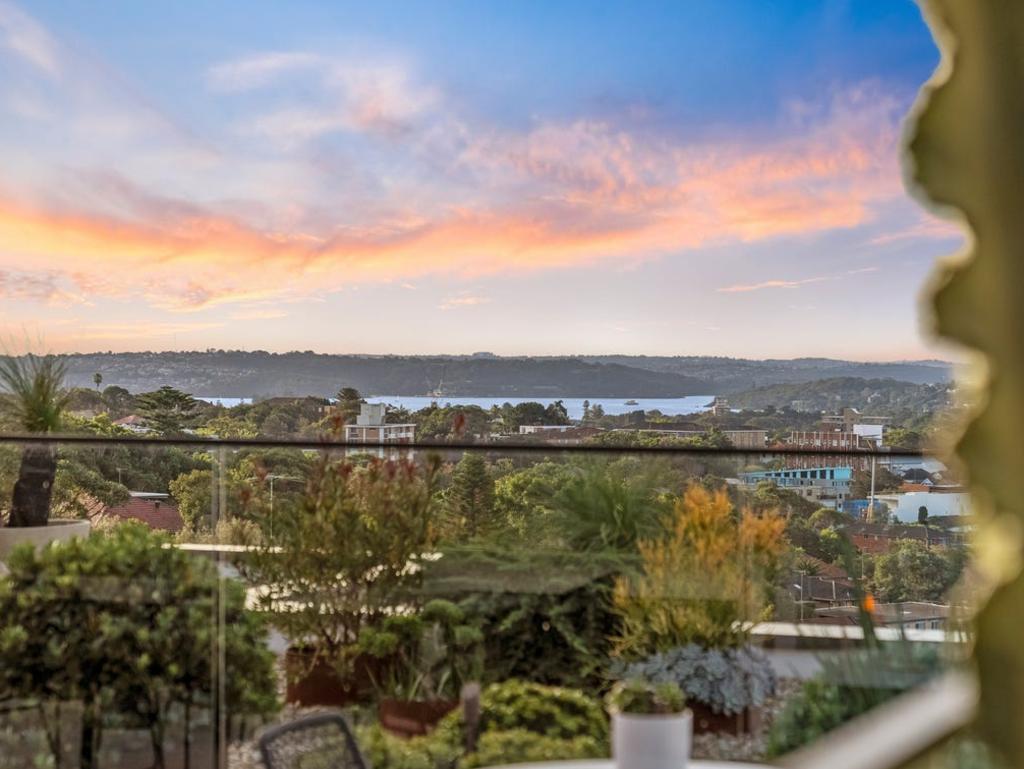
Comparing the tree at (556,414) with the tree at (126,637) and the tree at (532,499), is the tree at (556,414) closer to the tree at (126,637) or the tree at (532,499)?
the tree at (532,499)

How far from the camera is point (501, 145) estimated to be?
32.3 feet

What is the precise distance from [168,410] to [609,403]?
4154 millimetres

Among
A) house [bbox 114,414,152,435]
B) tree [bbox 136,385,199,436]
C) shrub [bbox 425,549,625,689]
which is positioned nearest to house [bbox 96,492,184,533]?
shrub [bbox 425,549,625,689]

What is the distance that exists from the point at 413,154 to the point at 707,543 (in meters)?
7.46

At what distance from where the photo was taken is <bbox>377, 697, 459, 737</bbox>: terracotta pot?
2.74 m

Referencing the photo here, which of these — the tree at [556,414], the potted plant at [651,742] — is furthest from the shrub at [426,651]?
the tree at [556,414]

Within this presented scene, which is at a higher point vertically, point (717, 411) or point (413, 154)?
point (413, 154)

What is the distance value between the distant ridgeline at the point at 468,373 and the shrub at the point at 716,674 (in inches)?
287

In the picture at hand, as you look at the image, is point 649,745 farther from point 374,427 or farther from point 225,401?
point 225,401

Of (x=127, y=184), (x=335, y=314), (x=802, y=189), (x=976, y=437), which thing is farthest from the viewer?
(x=335, y=314)

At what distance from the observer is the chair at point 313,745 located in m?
2.32

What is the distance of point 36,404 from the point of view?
3.62m

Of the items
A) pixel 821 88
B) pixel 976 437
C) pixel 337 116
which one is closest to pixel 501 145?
pixel 337 116

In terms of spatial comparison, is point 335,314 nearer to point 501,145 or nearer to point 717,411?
point 501,145
